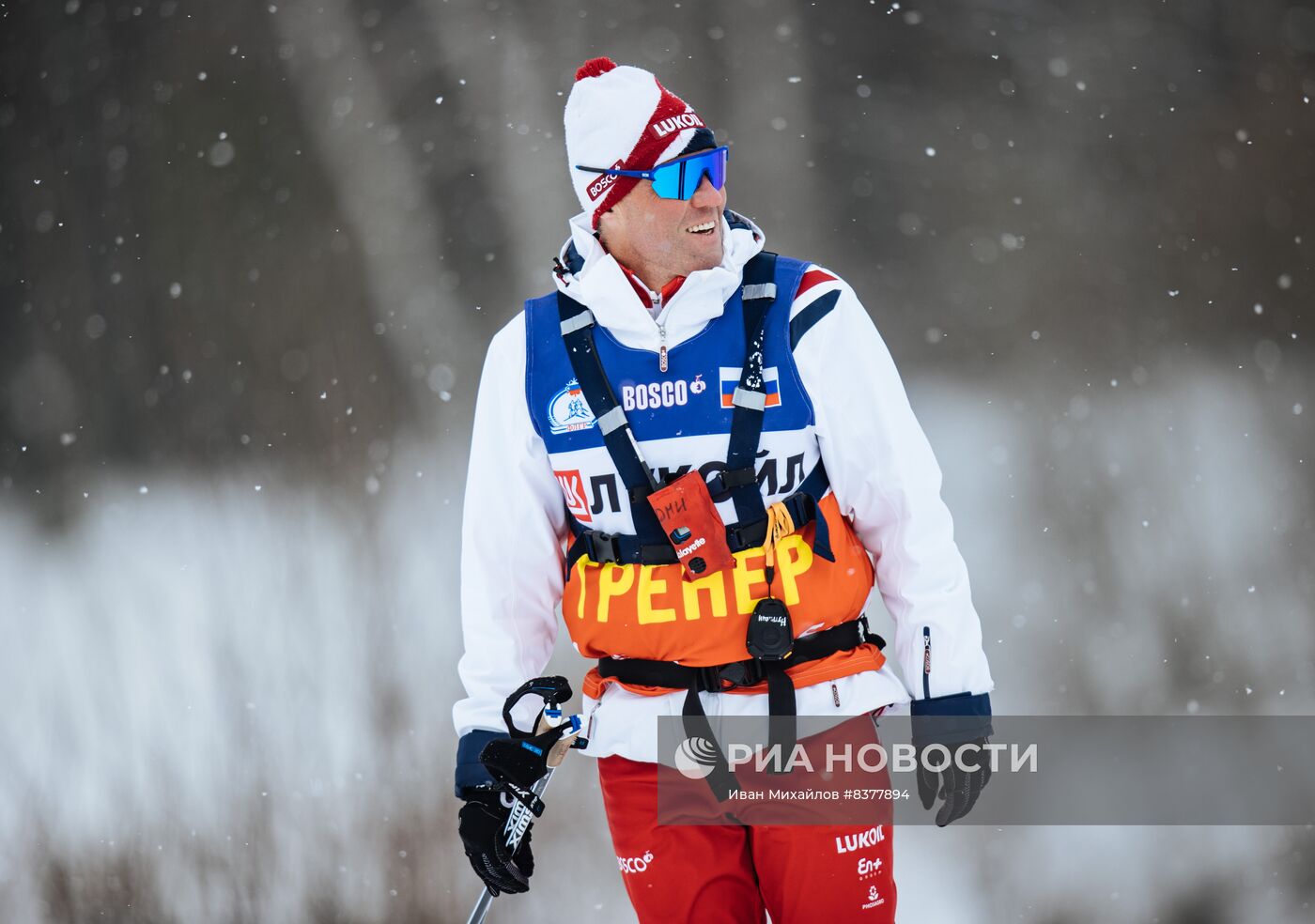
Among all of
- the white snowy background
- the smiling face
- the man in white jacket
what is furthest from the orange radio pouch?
the white snowy background

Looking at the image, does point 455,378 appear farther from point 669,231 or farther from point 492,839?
point 492,839

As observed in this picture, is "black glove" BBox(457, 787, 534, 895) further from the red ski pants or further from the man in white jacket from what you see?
the red ski pants

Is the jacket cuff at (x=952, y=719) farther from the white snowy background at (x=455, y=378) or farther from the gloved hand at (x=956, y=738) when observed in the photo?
the white snowy background at (x=455, y=378)

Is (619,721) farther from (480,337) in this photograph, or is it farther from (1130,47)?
(1130,47)

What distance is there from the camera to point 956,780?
68.0 inches

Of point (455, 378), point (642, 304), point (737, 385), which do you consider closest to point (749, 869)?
point (737, 385)

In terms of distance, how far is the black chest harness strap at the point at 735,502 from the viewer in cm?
174

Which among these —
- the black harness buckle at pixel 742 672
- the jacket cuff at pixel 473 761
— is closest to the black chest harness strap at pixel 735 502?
the black harness buckle at pixel 742 672

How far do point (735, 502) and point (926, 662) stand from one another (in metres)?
0.36

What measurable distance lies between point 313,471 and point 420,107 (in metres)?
1.08

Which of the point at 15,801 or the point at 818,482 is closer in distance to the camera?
the point at 818,482

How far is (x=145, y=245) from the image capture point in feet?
11.6

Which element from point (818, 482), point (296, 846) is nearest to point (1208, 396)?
point (818, 482)

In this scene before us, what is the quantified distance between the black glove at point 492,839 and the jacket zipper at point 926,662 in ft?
2.08
